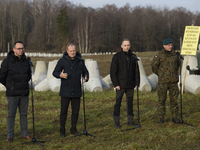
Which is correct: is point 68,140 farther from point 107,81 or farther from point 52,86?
point 107,81

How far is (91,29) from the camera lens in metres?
58.6

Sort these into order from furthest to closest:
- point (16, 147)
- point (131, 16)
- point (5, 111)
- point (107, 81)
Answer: point (131, 16) < point (107, 81) < point (5, 111) < point (16, 147)

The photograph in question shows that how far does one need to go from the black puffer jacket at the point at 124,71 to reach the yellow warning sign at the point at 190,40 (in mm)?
→ 5231

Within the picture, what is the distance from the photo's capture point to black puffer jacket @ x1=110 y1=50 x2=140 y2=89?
589 centimetres

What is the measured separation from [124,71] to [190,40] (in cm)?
567

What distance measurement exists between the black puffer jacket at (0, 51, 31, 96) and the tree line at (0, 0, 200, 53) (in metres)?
49.0

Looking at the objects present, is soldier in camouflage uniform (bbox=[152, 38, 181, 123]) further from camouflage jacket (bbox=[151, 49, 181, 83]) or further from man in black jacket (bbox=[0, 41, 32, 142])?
man in black jacket (bbox=[0, 41, 32, 142])

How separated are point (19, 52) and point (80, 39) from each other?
53.3 meters

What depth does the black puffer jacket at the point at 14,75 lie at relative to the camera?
5105mm

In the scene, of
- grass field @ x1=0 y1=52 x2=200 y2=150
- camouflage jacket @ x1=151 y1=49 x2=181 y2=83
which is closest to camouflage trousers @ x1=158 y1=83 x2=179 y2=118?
camouflage jacket @ x1=151 y1=49 x2=181 y2=83

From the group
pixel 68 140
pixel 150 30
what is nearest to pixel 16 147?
pixel 68 140

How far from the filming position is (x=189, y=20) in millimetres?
68688

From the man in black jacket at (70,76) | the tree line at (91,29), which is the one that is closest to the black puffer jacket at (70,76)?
the man in black jacket at (70,76)

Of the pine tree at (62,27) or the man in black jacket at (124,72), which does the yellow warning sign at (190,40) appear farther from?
the pine tree at (62,27)
